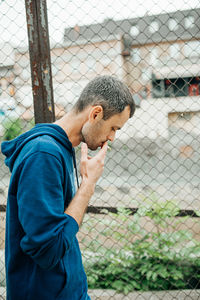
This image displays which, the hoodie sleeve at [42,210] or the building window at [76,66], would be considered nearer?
the hoodie sleeve at [42,210]

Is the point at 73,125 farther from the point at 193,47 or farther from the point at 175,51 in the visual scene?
the point at 193,47

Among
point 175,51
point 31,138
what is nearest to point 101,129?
point 31,138

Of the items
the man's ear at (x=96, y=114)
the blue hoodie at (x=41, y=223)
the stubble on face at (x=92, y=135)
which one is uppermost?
the man's ear at (x=96, y=114)

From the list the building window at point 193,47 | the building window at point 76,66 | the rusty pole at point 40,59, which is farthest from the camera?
the building window at point 193,47

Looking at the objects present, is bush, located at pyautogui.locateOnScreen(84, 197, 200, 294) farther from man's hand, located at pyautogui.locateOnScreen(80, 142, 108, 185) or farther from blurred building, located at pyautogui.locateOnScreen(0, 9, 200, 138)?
man's hand, located at pyautogui.locateOnScreen(80, 142, 108, 185)

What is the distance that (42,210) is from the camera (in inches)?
34.5

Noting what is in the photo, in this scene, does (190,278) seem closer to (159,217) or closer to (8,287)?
(159,217)

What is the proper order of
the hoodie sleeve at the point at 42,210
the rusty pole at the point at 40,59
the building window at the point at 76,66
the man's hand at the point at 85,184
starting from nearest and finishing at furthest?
1. the hoodie sleeve at the point at 42,210
2. the man's hand at the point at 85,184
3. the rusty pole at the point at 40,59
4. the building window at the point at 76,66

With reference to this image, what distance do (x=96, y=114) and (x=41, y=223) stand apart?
1.74ft

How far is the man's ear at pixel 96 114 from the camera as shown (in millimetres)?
1163

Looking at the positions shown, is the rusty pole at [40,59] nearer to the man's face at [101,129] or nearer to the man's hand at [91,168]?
the man's face at [101,129]

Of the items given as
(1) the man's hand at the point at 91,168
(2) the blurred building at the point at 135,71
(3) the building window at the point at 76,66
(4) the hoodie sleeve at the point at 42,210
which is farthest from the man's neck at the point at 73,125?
(3) the building window at the point at 76,66

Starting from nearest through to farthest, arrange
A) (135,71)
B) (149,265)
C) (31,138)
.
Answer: (31,138) < (149,265) < (135,71)

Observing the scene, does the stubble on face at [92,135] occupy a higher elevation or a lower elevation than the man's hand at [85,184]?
higher
